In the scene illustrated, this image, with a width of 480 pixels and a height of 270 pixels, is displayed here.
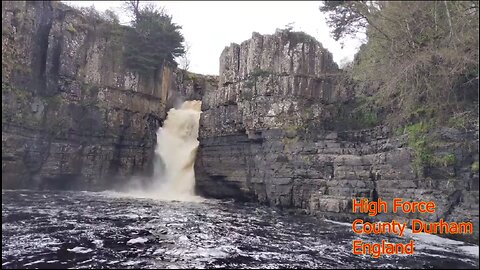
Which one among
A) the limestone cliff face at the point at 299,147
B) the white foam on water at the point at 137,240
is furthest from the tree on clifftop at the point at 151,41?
the white foam on water at the point at 137,240

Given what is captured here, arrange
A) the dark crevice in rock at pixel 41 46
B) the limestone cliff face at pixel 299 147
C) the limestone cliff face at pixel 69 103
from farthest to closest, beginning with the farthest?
the dark crevice in rock at pixel 41 46 < the limestone cliff face at pixel 69 103 < the limestone cliff face at pixel 299 147

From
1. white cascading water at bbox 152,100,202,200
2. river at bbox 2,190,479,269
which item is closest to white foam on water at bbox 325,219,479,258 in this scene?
river at bbox 2,190,479,269

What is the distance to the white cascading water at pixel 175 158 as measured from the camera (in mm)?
29297

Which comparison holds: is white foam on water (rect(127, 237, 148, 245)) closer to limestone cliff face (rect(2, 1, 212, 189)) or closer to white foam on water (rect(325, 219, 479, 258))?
white foam on water (rect(325, 219, 479, 258))

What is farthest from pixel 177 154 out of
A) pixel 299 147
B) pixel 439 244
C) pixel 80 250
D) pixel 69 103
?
pixel 439 244

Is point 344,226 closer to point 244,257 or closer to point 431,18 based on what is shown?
point 244,257

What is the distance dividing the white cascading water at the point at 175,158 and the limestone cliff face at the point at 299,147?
50.3 inches

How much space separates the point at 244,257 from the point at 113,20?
2788 centimetres

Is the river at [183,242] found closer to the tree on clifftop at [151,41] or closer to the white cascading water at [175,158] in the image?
the white cascading water at [175,158]

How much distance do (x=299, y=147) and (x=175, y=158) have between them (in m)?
12.8

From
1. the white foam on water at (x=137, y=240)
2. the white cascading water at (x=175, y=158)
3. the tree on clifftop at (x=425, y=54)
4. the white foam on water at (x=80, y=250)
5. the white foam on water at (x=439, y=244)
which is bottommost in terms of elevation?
the white foam on water at (x=137, y=240)

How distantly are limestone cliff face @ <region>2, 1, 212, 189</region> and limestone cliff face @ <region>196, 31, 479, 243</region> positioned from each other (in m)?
6.19

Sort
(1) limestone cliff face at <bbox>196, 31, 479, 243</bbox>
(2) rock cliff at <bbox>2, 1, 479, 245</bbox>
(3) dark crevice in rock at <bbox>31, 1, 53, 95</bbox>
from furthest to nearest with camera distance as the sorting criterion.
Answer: (3) dark crevice in rock at <bbox>31, 1, 53, 95</bbox>
(2) rock cliff at <bbox>2, 1, 479, 245</bbox>
(1) limestone cliff face at <bbox>196, 31, 479, 243</bbox>

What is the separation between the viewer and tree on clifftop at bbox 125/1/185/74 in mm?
31078
